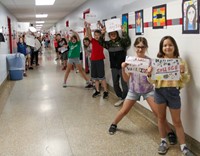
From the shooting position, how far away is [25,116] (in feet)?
13.8

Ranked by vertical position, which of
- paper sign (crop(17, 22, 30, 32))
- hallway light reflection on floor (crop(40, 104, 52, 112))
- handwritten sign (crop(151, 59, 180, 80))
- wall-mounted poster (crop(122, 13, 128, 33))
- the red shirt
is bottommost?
hallway light reflection on floor (crop(40, 104, 52, 112))

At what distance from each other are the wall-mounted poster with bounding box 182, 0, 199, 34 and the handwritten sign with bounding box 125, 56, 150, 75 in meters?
0.54

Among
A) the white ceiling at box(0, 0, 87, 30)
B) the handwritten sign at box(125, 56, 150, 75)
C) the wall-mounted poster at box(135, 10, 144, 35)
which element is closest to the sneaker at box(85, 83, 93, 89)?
the wall-mounted poster at box(135, 10, 144, 35)

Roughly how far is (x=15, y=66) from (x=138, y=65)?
230 inches

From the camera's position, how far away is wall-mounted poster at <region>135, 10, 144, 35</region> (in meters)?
3.98

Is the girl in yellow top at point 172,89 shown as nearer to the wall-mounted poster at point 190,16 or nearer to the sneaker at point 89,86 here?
the wall-mounted poster at point 190,16

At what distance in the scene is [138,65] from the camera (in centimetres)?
290

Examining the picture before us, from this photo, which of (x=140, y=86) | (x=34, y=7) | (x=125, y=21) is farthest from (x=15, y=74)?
(x=140, y=86)

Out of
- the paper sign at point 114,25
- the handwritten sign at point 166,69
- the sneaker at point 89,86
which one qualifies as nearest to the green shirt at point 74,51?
the sneaker at point 89,86

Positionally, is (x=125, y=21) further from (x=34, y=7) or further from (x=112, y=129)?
(x=34, y=7)

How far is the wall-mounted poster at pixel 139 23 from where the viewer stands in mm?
3983

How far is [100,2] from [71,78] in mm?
2579

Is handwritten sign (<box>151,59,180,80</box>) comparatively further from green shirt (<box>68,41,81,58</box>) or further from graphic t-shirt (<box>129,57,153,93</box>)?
green shirt (<box>68,41,81,58</box>)

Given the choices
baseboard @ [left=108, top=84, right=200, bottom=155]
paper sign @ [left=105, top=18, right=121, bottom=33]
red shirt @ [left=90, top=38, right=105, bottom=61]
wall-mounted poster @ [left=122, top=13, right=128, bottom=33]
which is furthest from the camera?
red shirt @ [left=90, top=38, right=105, bottom=61]
